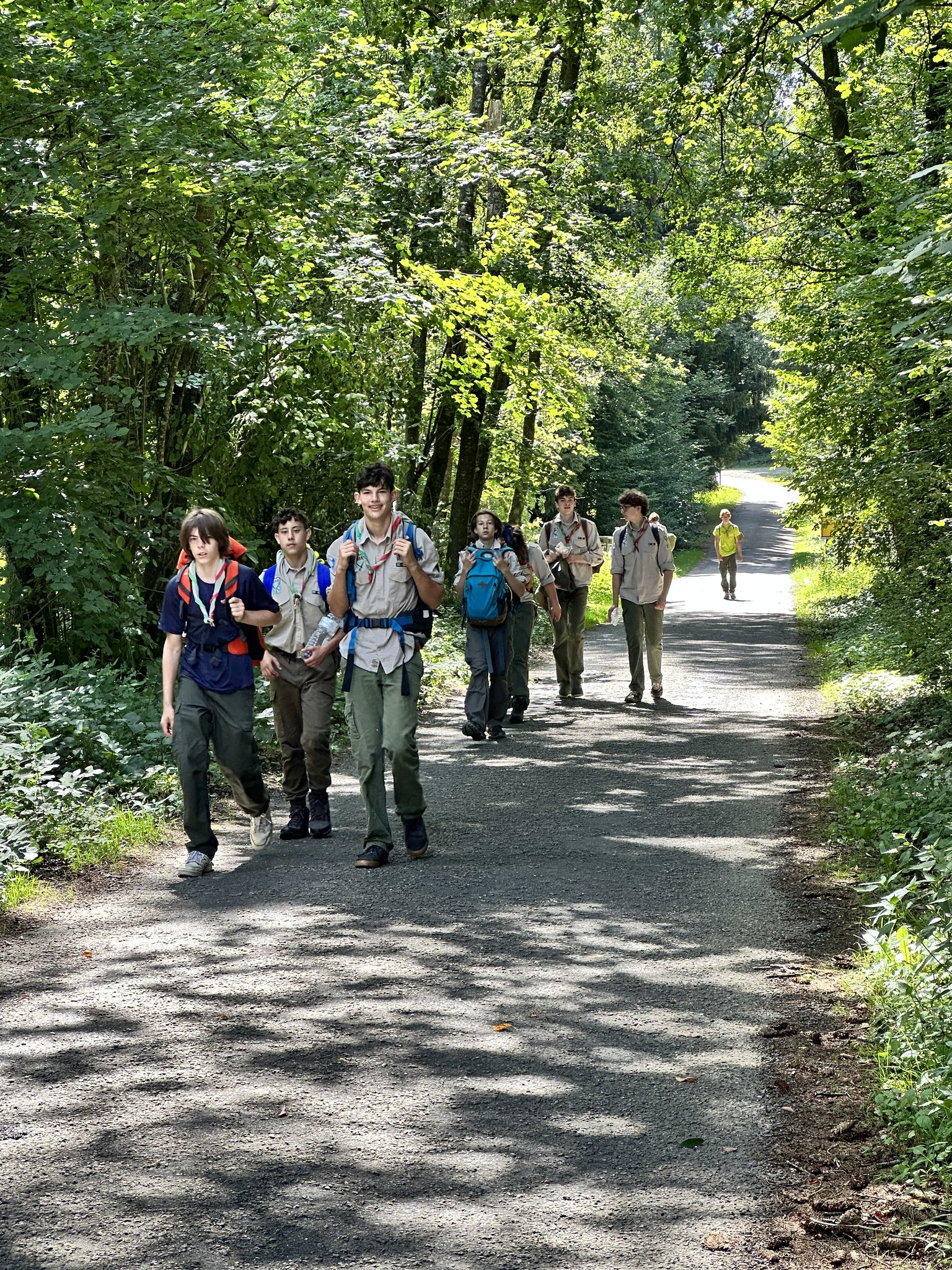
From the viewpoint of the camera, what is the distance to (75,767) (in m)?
9.52

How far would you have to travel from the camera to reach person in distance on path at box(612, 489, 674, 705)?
14.3 meters

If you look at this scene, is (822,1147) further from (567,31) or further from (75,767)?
(567,31)

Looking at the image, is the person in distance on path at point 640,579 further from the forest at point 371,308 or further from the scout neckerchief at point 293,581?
the scout neckerchief at point 293,581

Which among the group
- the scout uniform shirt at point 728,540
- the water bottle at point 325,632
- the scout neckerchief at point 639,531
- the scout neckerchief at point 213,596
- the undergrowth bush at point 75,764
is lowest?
the undergrowth bush at point 75,764

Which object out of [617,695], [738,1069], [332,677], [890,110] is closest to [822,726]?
[617,695]

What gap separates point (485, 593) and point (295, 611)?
11.7 feet

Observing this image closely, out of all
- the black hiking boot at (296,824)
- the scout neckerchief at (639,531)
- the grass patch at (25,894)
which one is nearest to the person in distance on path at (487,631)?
the scout neckerchief at (639,531)

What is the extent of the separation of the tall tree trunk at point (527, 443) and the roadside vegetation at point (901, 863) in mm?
5920

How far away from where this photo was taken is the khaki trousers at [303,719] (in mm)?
8828

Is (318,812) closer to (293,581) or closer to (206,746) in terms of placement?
(206,746)

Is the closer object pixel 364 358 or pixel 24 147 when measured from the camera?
pixel 24 147

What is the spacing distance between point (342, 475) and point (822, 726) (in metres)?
6.87

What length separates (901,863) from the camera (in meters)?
6.68

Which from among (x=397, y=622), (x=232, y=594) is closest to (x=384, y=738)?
(x=397, y=622)
